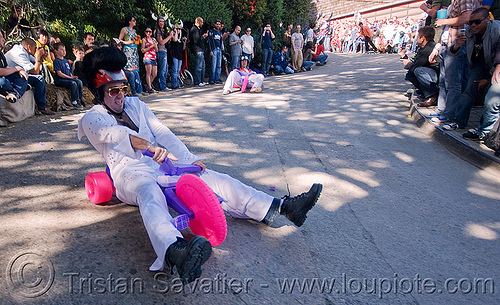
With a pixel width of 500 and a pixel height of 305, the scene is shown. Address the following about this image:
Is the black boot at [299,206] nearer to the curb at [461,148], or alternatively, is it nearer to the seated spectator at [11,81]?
the curb at [461,148]

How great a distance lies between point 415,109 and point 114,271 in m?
6.52

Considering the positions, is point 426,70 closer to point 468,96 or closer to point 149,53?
point 468,96

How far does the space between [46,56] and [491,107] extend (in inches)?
306

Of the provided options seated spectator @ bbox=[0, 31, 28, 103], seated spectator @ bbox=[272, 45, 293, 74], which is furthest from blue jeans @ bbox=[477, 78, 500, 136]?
seated spectator @ bbox=[272, 45, 293, 74]

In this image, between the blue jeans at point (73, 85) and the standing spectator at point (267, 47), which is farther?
the standing spectator at point (267, 47)

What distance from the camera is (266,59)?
1448 cm

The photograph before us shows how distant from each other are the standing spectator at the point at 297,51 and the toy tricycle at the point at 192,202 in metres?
13.5

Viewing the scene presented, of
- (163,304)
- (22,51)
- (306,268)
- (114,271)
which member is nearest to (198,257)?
(163,304)

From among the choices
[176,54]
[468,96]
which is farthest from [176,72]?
[468,96]

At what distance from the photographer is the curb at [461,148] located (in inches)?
A: 181

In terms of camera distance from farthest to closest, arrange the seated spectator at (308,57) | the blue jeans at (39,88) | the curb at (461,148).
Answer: the seated spectator at (308,57) → the blue jeans at (39,88) → the curb at (461,148)

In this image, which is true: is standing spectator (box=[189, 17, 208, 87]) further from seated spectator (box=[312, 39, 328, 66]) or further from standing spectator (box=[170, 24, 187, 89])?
seated spectator (box=[312, 39, 328, 66])

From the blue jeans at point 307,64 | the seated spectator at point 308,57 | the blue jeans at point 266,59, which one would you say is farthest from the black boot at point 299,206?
the blue jeans at point 307,64

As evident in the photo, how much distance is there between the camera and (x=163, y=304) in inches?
83.7
